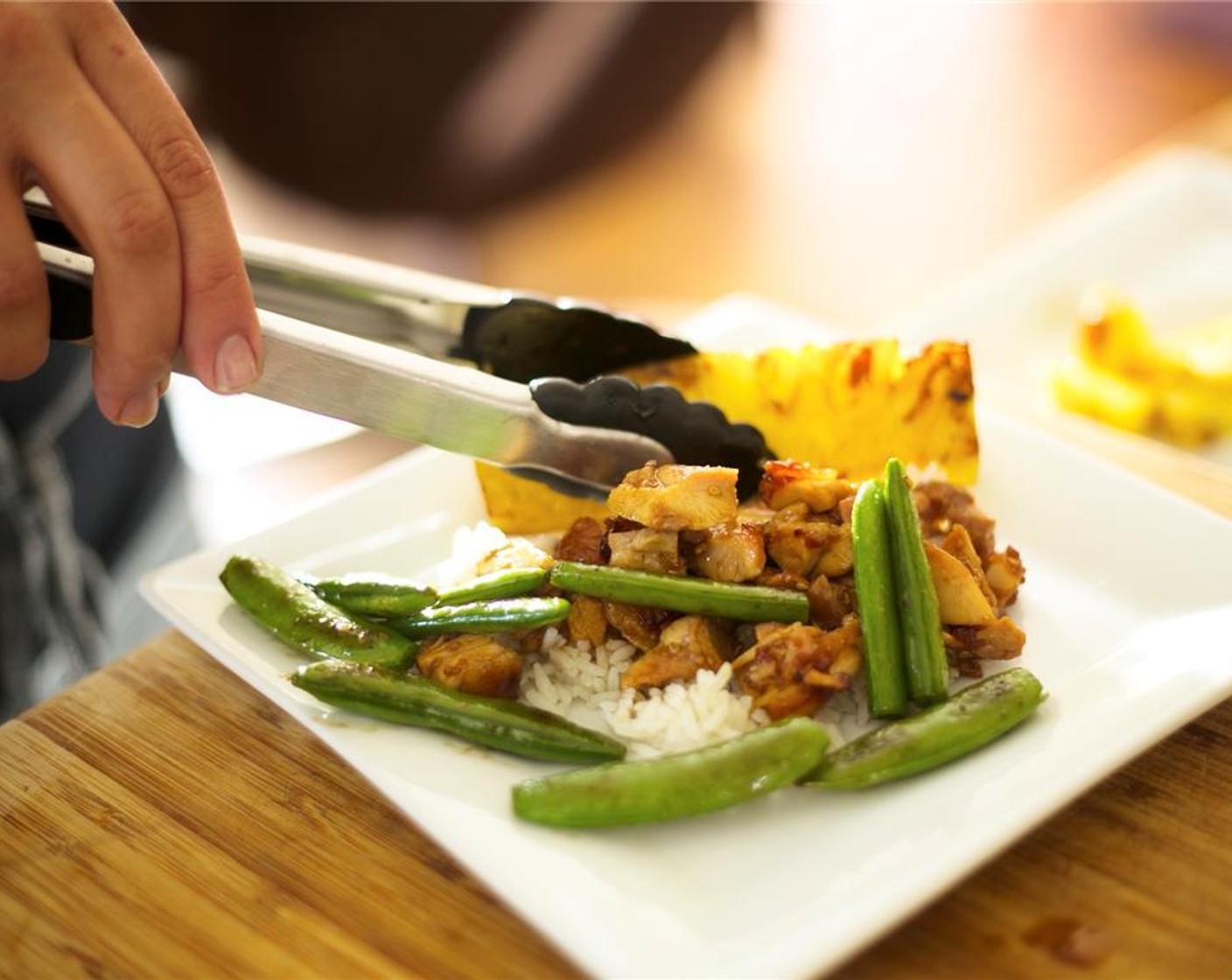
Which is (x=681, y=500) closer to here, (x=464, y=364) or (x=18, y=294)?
(x=464, y=364)

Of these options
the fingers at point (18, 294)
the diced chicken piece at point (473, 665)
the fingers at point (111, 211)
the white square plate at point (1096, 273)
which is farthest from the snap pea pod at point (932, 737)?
the white square plate at point (1096, 273)

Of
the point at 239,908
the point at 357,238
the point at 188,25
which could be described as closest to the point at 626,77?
the point at 357,238

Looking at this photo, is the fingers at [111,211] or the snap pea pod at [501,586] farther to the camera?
the snap pea pod at [501,586]

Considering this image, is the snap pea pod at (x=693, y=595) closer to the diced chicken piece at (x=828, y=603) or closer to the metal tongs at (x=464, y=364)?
the diced chicken piece at (x=828, y=603)

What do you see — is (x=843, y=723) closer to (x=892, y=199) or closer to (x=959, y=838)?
(x=959, y=838)

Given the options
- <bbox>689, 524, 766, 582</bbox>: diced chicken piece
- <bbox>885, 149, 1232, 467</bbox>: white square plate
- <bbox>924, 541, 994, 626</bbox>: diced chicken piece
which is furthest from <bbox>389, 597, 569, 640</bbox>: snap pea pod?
<bbox>885, 149, 1232, 467</bbox>: white square plate

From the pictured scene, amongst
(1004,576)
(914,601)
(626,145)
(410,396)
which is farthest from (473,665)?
(626,145)
